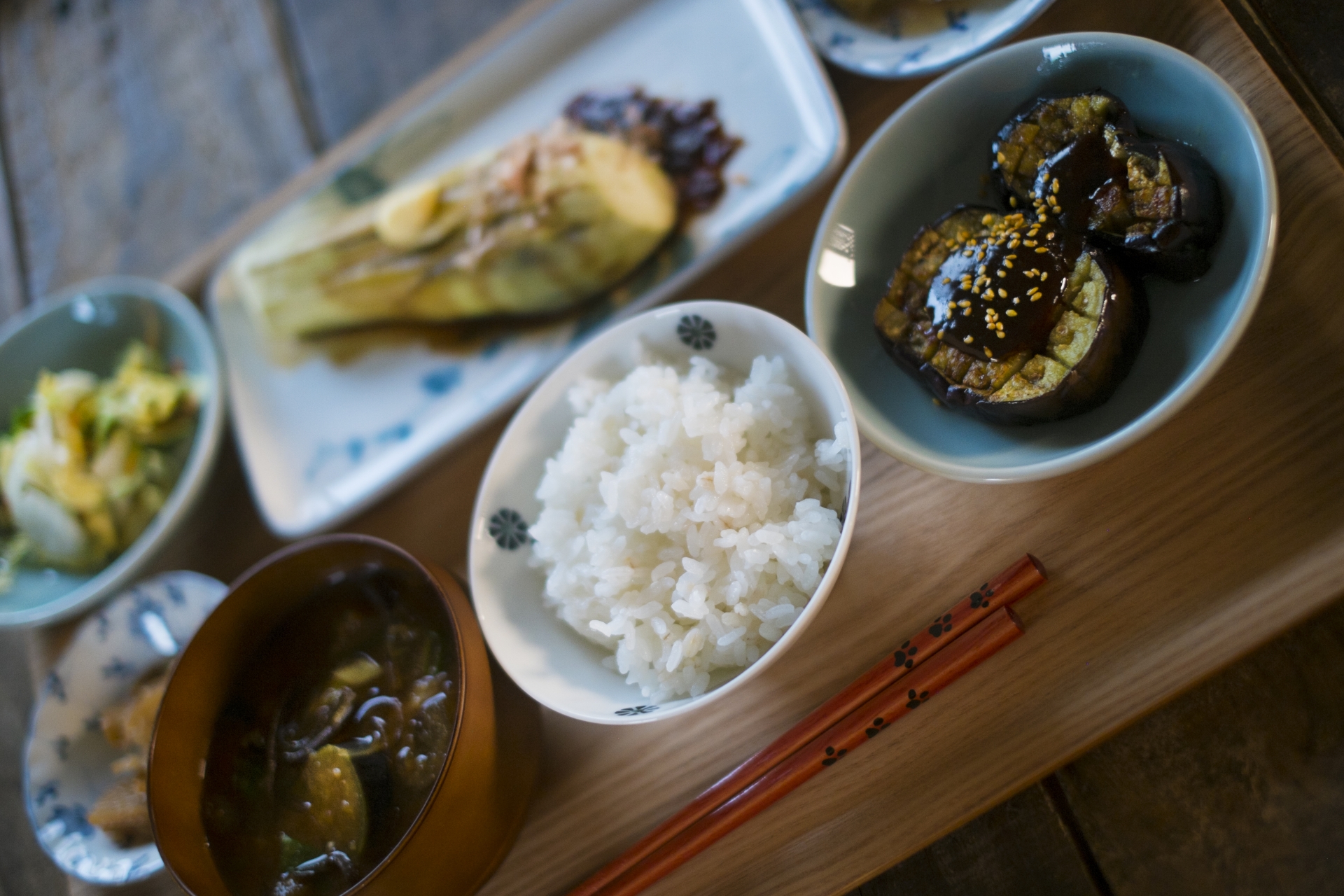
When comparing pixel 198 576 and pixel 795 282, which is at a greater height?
pixel 198 576

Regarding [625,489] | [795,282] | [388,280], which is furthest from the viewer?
[388,280]

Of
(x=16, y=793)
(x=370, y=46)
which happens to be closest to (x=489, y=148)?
(x=370, y=46)

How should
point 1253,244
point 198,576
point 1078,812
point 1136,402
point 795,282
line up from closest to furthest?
point 1253,244, point 1136,402, point 1078,812, point 795,282, point 198,576

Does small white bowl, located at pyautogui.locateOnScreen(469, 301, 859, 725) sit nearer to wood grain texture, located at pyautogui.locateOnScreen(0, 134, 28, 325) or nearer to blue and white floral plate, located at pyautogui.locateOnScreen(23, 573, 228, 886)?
blue and white floral plate, located at pyautogui.locateOnScreen(23, 573, 228, 886)

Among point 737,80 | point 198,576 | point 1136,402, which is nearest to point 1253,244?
point 1136,402

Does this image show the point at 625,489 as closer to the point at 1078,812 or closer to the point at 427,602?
the point at 427,602

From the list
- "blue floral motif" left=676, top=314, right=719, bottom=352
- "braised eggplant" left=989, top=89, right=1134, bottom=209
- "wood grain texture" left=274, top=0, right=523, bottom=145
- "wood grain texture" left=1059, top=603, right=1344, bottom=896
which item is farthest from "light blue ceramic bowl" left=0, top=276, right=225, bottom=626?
"wood grain texture" left=1059, top=603, right=1344, bottom=896

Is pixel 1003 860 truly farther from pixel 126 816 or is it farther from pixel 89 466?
pixel 89 466
